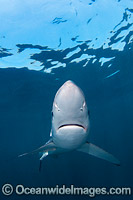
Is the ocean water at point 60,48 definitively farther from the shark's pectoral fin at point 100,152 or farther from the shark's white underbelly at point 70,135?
the shark's white underbelly at point 70,135

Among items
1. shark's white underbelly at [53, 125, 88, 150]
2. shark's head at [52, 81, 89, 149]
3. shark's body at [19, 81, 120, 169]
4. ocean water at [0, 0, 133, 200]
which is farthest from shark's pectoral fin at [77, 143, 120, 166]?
ocean water at [0, 0, 133, 200]

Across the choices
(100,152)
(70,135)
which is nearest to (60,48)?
(100,152)

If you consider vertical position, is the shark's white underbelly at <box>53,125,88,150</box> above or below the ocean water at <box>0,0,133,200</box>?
below

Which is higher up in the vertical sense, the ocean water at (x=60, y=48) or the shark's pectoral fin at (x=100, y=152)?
the ocean water at (x=60, y=48)

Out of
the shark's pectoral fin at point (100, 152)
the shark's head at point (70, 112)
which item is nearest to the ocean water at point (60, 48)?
the shark's pectoral fin at point (100, 152)

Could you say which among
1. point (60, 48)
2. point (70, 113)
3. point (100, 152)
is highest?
point (60, 48)

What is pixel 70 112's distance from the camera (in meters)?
2.55

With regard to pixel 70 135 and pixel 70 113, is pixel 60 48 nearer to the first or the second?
pixel 70 135

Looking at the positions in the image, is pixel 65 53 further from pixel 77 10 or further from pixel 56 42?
pixel 77 10

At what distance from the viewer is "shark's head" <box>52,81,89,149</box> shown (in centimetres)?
246

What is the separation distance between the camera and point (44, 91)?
894 inches

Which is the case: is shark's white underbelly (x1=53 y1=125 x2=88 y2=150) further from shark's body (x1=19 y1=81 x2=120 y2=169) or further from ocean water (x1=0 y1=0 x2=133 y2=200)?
ocean water (x1=0 y1=0 x2=133 y2=200)

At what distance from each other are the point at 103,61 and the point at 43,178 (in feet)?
112

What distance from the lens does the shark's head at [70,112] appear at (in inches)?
96.7
